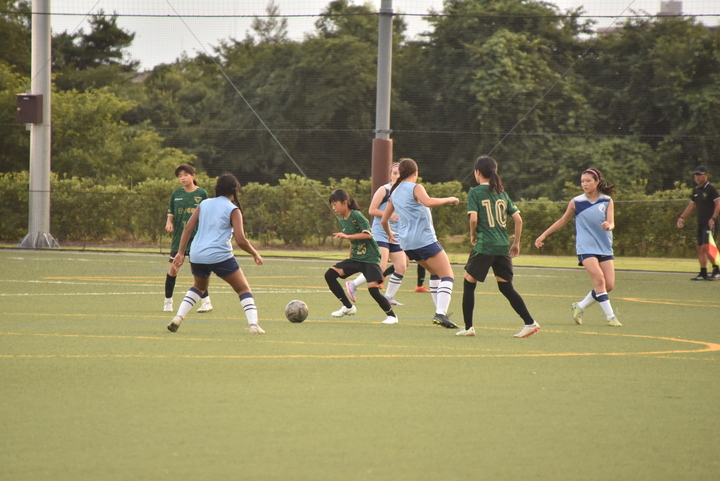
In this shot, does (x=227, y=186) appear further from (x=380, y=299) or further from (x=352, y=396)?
(x=352, y=396)

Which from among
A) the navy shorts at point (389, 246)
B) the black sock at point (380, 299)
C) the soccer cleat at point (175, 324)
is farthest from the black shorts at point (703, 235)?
the soccer cleat at point (175, 324)

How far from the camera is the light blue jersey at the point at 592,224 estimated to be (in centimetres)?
1123

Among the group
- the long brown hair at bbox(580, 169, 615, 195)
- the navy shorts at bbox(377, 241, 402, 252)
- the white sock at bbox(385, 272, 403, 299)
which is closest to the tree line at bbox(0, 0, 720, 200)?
the navy shorts at bbox(377, 241, 402, 252)

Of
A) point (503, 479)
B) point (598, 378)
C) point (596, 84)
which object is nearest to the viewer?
A: point (503, 479)

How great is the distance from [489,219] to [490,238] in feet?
0.58

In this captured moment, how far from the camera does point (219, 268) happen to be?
9781 mm

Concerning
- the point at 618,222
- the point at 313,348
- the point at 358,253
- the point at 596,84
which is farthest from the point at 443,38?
the point at 313,348

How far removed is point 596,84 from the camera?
42.0 meters

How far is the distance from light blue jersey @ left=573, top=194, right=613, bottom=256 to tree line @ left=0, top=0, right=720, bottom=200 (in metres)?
20.8

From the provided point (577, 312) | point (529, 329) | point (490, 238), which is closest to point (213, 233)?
point (490, 238)

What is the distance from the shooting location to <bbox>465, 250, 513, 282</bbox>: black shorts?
971 centimetres

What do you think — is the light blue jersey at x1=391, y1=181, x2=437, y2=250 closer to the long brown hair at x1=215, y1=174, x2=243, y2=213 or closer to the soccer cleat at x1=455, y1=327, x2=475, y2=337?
the soccer cleat at x1=455, y1=327, x2=475, y2=337

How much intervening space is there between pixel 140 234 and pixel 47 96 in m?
4.52

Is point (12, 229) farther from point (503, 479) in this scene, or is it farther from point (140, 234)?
point (503, 479)
